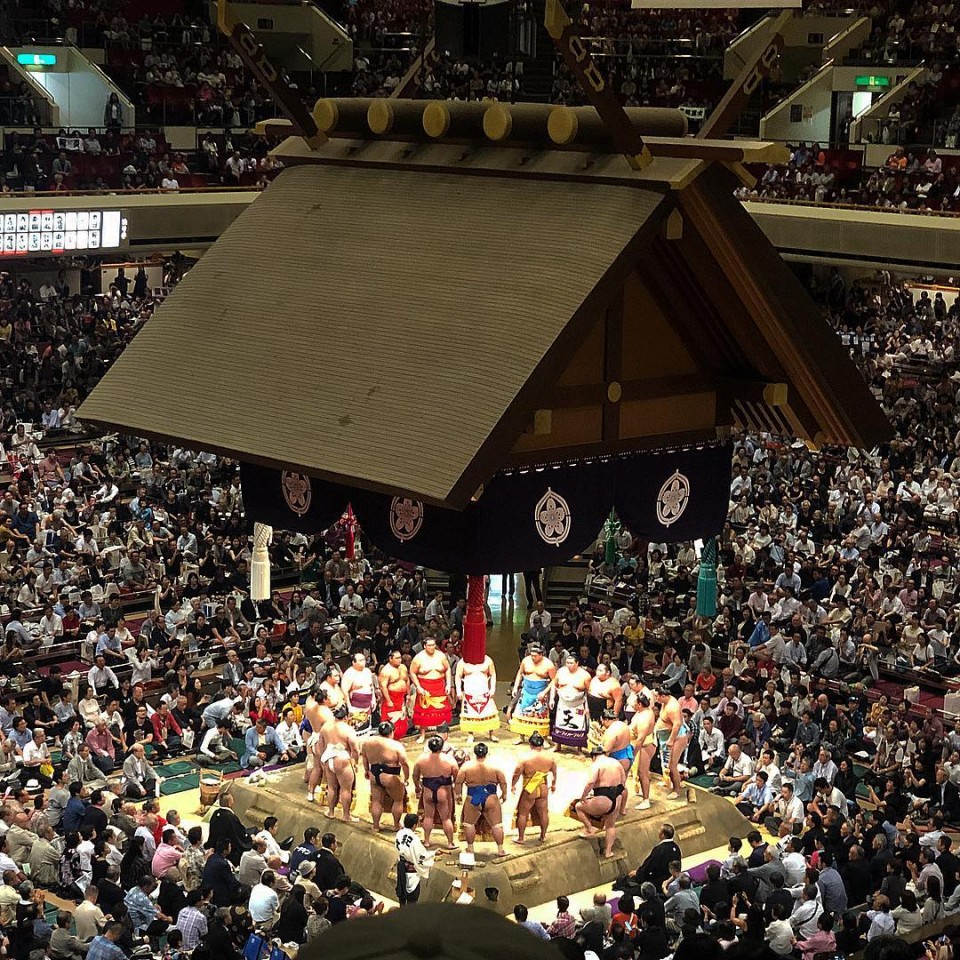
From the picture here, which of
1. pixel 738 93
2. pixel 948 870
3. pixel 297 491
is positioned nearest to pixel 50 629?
pixel 297 491

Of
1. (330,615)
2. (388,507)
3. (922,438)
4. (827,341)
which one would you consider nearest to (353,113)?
(388,507)

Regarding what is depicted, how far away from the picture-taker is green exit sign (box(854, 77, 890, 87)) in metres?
20.4

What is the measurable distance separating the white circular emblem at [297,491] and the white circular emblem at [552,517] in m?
1.40

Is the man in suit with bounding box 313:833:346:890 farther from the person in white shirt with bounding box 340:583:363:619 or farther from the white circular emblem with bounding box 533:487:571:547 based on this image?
A: the person in white shirt with bounding box 340:583:363:619

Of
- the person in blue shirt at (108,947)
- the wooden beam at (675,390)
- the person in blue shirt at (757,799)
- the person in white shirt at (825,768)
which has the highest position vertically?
the wooden beam at (675,390)

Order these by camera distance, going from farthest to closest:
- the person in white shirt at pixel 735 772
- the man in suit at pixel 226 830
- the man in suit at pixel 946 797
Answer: the person in white shirt at pixel 735 772
the man in suit at pixel 946 797
the man in suit at pixel 226 830

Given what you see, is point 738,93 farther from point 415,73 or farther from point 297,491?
point 297,491

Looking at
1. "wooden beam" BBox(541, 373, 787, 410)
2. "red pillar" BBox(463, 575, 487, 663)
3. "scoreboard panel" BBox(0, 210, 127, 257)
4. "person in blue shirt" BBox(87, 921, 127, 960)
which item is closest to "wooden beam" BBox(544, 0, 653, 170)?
"wooden beam" BBox(541, 373, 787, 410)

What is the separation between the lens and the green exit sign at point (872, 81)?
Result: 67.0 feet

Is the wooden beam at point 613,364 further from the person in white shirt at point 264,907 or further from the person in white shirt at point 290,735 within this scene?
the person in white shirt at point 290,735

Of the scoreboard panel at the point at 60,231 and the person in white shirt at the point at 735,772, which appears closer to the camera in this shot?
the person in white shirt at the point at 735,772

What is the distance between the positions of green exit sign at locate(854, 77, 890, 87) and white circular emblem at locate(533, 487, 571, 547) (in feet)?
45.6

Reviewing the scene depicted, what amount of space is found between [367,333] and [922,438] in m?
9.25

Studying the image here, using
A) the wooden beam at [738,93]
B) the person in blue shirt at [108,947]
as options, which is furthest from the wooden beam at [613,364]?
the person in blue shirt at [108,947]
